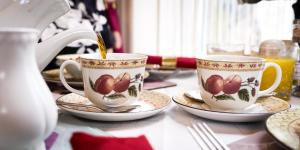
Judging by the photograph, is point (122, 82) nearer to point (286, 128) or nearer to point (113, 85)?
point (113, 85)

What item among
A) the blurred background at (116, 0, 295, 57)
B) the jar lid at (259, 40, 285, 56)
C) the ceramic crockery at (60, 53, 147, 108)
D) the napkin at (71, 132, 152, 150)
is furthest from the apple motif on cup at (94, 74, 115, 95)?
the blurred background at (116, 0, 295, 57)

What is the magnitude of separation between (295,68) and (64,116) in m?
0.60

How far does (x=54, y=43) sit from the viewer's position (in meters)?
0.50

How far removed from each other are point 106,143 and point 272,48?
0.59 meters

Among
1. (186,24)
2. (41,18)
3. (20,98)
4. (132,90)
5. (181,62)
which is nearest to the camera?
(20,98)

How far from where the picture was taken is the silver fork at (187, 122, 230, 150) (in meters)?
0.41

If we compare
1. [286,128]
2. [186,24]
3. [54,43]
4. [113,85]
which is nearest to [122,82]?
[113,85]

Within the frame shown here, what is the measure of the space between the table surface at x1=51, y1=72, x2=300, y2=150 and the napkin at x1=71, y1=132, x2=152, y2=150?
12mm

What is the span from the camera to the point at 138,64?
545 millimetres

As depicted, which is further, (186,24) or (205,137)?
(186,24)

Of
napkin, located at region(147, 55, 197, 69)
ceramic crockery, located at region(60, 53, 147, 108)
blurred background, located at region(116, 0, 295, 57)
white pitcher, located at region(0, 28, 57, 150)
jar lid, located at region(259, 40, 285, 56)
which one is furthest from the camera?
blurred background, located at region(116, 0, 295, 57)

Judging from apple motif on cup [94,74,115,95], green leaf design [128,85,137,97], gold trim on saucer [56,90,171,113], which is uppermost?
apple motif on cup [94,74,115,95]

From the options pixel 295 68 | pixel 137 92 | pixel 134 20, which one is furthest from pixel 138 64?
pixel 134 20

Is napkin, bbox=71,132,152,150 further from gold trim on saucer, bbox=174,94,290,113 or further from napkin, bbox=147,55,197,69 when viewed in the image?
napkin, bbox=147,55,197,69
